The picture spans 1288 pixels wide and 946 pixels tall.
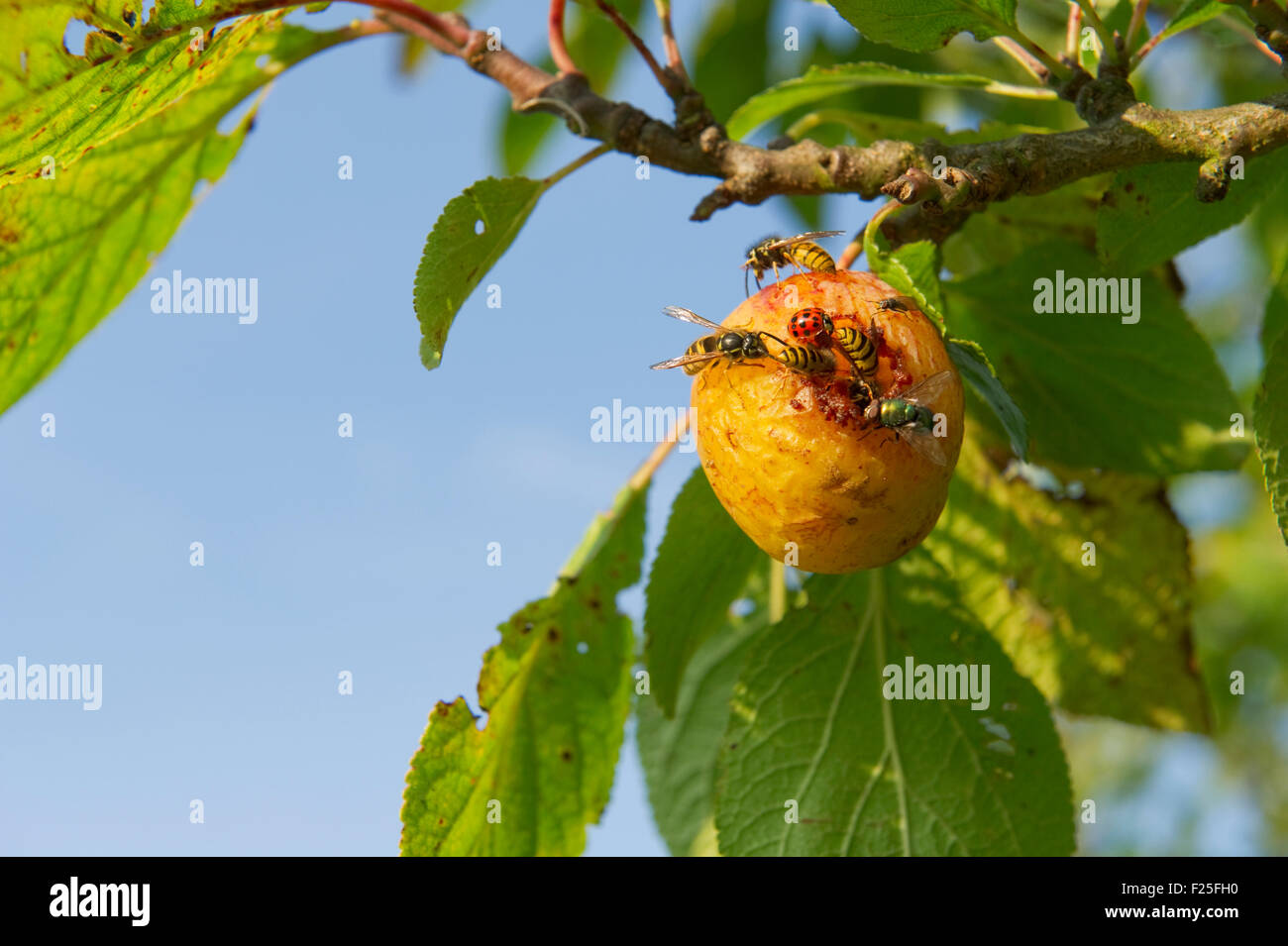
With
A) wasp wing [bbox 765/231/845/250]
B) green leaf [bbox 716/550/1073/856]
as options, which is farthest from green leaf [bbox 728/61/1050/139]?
green leaf [bbox 716/550/1073/856]

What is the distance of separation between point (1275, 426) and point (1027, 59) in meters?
0.73

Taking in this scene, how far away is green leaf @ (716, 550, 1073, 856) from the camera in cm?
192

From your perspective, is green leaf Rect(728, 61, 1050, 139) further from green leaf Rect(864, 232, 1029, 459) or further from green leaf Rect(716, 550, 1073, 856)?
green leaf Rect(716, 550, 1073, 856)

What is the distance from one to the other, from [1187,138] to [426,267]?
3.24 feet

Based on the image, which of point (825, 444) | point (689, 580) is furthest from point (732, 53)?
point (825, 444)

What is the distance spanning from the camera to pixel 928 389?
4.48ft

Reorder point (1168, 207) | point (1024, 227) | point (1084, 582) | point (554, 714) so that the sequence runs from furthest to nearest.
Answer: point (1084, 582) → point (1024, 227) → point (554, 714) → point (1168, 207)

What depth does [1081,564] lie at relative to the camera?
2.37 meters

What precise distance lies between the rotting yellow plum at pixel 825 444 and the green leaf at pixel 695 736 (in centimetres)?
97

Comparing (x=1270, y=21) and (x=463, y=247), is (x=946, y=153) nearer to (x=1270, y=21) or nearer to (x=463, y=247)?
(x=1270, y=21)

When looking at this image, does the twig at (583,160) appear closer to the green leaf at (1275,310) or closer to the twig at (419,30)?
the twig at (419,30)

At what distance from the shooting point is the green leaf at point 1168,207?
1652 mm
